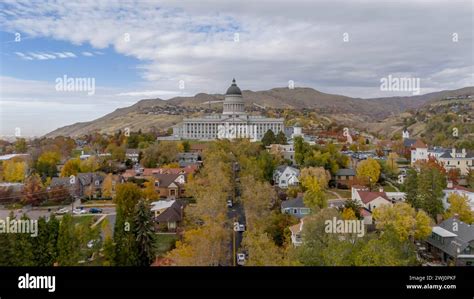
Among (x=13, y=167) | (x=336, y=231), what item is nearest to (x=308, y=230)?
(x=336, y=231)

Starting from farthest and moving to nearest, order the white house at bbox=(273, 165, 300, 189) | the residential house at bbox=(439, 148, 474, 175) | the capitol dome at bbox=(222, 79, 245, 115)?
the capitol dome at bbox=(222, 79, 245, 115) → the residential house at bbox=(439, 148, 474, 175) → the white house at bbox=(273, 165, 300, 189)

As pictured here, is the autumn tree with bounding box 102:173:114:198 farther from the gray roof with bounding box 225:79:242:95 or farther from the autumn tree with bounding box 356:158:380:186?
the gray roof with bounding box 225:79:242:95

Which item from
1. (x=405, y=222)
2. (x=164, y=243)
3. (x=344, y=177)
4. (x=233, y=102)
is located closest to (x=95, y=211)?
(x=164, y=243)

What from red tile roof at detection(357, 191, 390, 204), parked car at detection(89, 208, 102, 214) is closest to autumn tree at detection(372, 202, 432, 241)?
red tile roof at detection(357, 191, 390, 204)

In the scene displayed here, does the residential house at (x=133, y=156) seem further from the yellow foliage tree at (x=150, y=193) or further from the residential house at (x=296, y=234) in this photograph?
the residential house at (x=296, y=234)

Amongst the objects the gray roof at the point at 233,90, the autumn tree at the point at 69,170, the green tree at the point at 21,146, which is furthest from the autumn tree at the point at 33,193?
the gray roof at the point at 233,90
